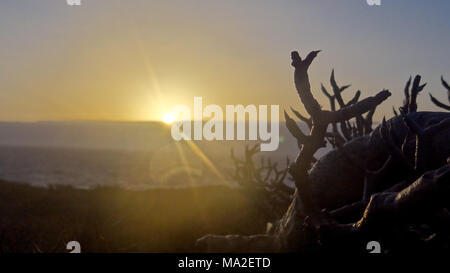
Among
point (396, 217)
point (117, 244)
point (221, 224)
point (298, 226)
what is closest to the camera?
point (396, 217)

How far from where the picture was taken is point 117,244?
1122 cm

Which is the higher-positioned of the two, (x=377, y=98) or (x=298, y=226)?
(x=377, y=98)

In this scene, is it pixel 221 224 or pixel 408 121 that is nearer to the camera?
pixel 408 121

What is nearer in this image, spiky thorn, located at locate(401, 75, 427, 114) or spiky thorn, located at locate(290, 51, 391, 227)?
spiky thorn, located at locate(290, 51, 391, 227)

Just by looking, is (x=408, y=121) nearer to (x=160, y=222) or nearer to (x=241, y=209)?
(x=160, y=222)

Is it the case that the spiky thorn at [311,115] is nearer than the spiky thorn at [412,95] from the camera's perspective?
Yes

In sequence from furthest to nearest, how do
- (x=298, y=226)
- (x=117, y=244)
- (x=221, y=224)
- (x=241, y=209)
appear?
(x=241, y=209)
(x=221, y=224)
(x=117, y=244)
(x=298, y=226)

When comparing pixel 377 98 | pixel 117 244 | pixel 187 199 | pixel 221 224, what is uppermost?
pixel 187 199

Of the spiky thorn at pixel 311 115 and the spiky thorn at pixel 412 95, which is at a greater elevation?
the spiky thorn at pixel 412 95

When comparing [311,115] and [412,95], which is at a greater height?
[412,95]

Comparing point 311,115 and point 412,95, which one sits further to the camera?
point 412,95

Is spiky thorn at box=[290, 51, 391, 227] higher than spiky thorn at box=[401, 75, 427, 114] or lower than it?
lower
